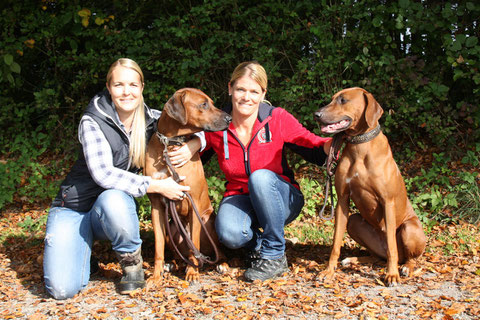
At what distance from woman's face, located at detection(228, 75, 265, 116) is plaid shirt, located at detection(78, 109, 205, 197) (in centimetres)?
101

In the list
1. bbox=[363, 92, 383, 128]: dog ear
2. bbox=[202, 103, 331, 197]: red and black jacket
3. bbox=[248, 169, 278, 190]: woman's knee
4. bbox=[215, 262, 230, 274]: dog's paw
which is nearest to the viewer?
bbox=[363, 92, 383, 128]: dog ear

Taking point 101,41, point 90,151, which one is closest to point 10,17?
point 101,41

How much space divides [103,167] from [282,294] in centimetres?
175

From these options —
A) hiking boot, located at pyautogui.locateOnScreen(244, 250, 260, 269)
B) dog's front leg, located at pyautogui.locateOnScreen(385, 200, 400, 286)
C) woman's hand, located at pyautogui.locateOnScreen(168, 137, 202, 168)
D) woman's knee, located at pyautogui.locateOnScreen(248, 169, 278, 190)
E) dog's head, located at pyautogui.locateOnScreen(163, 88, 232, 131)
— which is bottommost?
hiking boot, located at pyautogui.locateOnScreen(244, 250, 260, 269)

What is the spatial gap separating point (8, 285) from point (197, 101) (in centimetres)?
232

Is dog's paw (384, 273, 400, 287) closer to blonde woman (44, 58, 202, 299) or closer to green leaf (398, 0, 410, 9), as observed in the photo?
blonde woman (44, 58, 202, 299)

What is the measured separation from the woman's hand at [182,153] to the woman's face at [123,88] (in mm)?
516

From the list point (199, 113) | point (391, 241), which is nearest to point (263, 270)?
point (391, 241)

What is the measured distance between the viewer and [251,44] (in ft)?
21.3

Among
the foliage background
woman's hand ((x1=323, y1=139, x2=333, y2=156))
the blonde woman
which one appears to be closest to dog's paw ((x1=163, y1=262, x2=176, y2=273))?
the blonde woman

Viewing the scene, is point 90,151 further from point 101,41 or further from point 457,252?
point 101,41

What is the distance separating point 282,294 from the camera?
3498 mm

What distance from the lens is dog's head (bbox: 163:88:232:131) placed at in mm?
3811

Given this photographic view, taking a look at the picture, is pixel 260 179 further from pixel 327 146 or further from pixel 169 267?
pixel 169 267
